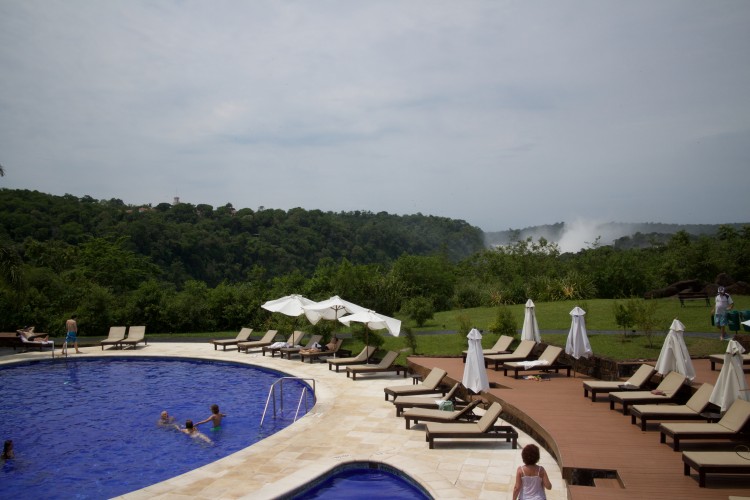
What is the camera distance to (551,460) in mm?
9047

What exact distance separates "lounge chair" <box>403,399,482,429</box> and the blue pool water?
3308 mm

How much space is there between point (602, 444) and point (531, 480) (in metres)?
3.55

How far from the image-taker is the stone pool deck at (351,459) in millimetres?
7914

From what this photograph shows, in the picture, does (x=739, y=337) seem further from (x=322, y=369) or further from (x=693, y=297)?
(x=322, y=369)

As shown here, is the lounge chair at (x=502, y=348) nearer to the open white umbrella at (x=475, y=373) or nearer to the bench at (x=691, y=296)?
the open white umbrella at (x=475, y=373)

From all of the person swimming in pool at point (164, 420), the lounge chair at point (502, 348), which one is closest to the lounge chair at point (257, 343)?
the lounge chair at point (502, 348)

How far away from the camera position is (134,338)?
23.6 meters

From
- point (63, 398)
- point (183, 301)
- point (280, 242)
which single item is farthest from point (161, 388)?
point (280, 242)

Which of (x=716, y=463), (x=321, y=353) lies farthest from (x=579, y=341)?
(x=321, y=353)

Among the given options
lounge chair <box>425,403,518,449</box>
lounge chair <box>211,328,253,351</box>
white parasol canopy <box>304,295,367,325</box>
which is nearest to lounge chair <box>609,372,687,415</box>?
lounge chair <box>425,403,518,449</box>

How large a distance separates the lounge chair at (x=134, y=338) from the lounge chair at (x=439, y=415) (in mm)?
15673

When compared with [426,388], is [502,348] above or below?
above

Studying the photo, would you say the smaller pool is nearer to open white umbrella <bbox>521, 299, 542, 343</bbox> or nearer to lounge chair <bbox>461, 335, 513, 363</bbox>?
lounge chair <bbox>461, 335, 513, 363</bbox>

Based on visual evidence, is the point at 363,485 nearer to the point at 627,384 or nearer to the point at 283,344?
the point at 627,384
